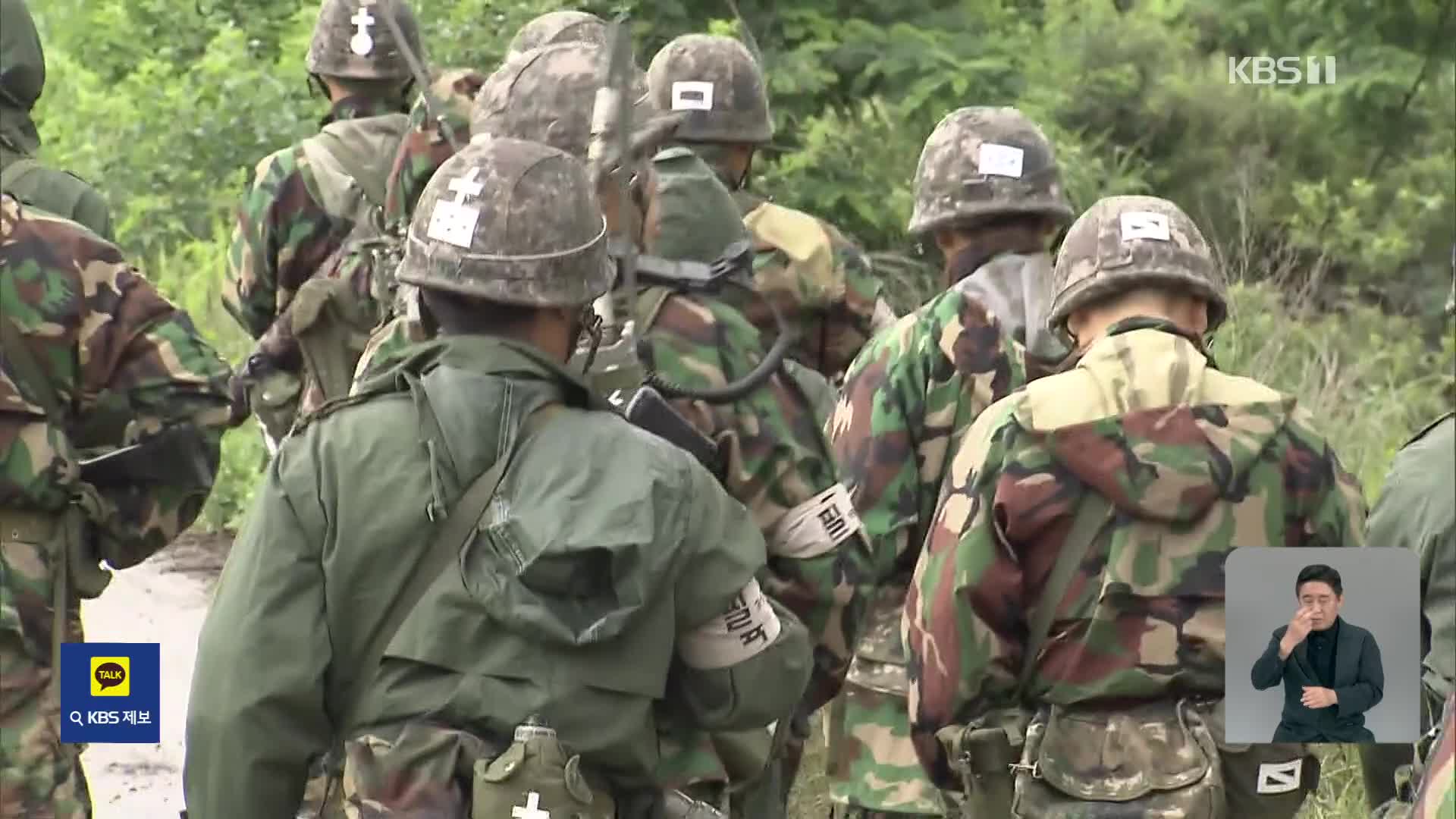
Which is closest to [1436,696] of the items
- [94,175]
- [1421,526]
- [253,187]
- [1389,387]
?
[1421,526]

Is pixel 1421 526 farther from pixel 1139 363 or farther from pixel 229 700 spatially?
pixel 229 700

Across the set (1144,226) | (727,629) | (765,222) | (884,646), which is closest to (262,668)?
(727,629)

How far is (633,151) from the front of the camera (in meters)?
5.27

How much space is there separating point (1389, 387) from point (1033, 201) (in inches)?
221

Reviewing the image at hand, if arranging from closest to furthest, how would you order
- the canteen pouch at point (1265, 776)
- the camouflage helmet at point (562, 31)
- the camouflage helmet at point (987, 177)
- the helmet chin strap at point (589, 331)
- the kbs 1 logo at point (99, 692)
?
the helmet chin strap at point (589, 331), the canteen pouch at point (1265, 776), the kbs 1 logo at point (99, 692), the camouflage helmet at point (562, 31), the camouflage helmet at point (987, 177)

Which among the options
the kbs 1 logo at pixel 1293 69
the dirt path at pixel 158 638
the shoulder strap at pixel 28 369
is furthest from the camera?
the kbs 1 logo at pixel 1293 69

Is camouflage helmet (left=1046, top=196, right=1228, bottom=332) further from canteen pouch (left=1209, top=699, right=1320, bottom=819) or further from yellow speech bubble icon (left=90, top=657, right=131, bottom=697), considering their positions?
yellow speech bubble icon (left=90, top=657, right=131, bottom=697)

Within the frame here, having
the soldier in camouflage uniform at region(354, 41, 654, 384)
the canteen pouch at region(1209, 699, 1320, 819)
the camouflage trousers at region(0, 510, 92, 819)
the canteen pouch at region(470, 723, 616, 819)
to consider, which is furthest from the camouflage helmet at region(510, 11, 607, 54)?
the canteen pouch at region(470, 723, 616, 819)

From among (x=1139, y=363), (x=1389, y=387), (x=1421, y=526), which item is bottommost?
(x=1389, y=387)

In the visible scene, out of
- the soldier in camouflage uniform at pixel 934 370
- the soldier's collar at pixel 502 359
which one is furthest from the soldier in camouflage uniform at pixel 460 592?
the soldier in camouflage uniform at pixel 934 370

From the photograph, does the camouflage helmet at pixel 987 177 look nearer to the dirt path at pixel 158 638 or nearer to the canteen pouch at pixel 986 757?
the canteen pouch at pixel 986 757

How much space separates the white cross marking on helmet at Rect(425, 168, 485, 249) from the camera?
4250 mm

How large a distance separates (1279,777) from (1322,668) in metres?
0.88

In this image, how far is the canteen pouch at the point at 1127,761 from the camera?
5035 mm
